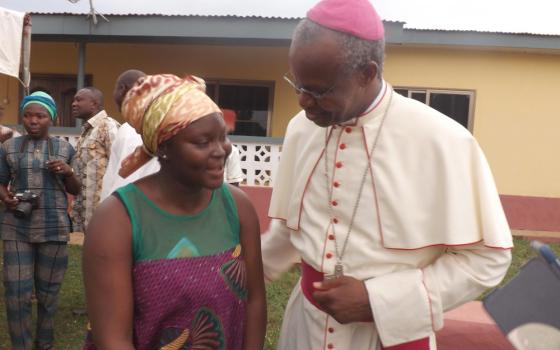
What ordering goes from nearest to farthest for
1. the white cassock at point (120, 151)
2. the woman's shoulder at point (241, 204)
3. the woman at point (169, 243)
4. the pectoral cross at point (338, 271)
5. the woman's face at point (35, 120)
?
1. the woman at point (169, 243)
2. the pectoral cross at point (338, 271)
3. the woman's shoulder at point (241, 204)
4. the white cassock at point (120, 151)
5. the woman's face at point (35, 120)

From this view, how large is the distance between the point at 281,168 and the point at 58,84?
8.89m

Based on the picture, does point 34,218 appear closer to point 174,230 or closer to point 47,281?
point 47,281

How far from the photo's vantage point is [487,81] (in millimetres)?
8945

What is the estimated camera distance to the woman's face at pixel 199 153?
1.76 metres

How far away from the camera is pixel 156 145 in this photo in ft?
5.86

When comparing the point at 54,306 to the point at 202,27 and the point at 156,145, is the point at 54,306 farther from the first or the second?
the point at 202,27

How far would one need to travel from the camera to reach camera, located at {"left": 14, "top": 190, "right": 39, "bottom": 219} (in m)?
3.99

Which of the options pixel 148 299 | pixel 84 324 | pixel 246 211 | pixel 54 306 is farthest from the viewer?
pixel 84 324

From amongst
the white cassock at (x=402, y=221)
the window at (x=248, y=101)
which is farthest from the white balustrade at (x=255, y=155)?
the white cassock at (x=402, y=221)

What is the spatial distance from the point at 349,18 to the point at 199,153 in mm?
630

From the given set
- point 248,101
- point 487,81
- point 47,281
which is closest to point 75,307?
point 47,281

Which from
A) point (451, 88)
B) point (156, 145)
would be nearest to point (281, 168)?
point (156, 145)

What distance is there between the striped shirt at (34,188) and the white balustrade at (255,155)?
168 inches

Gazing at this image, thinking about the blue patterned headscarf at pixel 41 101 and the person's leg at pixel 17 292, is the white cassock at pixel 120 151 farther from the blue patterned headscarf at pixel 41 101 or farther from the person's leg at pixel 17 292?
the person's leg at pixel 17 292
